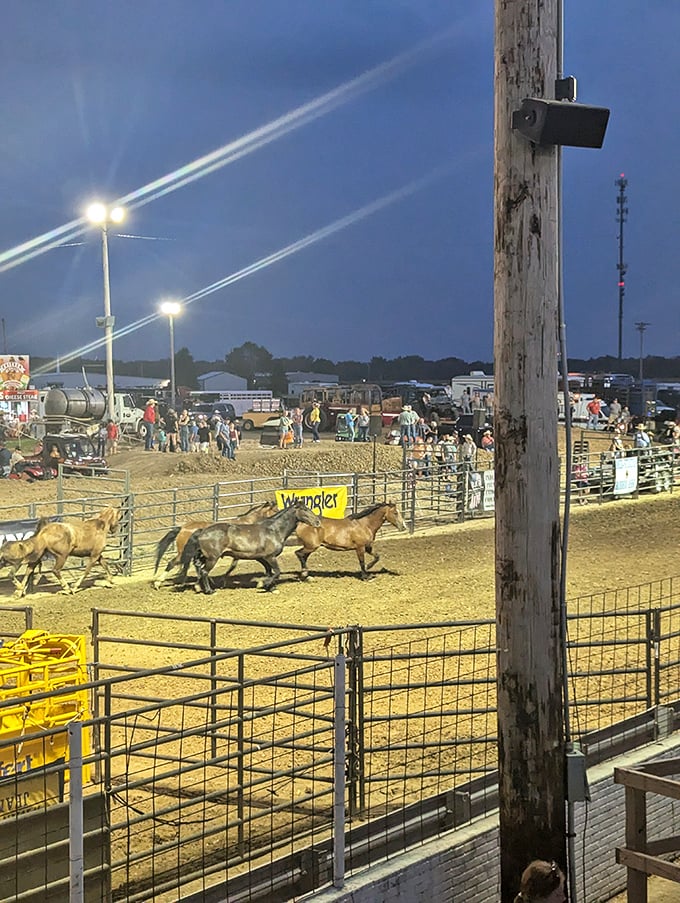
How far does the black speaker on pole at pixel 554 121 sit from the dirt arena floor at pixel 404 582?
7893mm

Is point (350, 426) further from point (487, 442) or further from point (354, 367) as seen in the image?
point (354, 367)

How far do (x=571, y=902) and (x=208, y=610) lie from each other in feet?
32.6

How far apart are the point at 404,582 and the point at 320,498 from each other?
434 centimetres

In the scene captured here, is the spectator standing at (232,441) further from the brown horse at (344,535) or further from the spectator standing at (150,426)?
the brown horse at (344,535)

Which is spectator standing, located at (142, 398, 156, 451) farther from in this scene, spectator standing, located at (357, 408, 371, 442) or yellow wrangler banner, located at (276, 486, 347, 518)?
yellow wrangler banner, located at (276, 486, 347, 518)

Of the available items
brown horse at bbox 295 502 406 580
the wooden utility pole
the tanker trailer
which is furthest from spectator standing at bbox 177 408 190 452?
the wooden utility pole

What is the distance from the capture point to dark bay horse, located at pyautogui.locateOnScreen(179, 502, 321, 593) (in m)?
15.3

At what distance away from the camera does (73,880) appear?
376 centimetres

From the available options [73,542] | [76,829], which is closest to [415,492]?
[73,542]

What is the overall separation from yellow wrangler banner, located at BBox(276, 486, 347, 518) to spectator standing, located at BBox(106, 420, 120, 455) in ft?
49.1

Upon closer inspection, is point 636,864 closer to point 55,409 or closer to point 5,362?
point 5,362

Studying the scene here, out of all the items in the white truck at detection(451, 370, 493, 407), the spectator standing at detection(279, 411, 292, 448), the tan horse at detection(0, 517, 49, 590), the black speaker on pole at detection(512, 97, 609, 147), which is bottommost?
the tan horse at detection(0, 517, 49, 590)

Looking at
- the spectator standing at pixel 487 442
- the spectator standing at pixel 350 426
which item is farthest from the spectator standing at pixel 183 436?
the spectator standing at pixel 487 442

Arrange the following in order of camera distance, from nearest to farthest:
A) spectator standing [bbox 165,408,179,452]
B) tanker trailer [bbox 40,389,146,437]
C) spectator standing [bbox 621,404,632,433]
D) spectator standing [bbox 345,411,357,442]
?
spectator standing [bbox 621,404,632,433] → spectator standing [bbox 165,408,179,452] → spectator standing [bbox 345,411,357,442] → tanker trailer [bbox 40,389,146,437]
